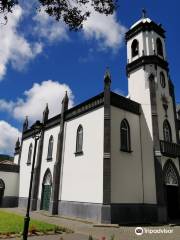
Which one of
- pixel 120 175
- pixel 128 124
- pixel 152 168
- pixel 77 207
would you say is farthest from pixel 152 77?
pixel 77 207

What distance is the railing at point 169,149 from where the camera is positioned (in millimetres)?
21469

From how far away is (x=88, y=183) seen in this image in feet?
65.7

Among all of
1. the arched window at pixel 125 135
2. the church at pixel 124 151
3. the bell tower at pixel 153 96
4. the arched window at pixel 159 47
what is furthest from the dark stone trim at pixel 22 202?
the arched window at pixel 159 47

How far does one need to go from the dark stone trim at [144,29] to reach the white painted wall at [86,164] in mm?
11370

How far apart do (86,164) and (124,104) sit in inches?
245

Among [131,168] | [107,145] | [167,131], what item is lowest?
[131,168]

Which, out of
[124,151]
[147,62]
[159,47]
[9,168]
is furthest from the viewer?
[9,168]

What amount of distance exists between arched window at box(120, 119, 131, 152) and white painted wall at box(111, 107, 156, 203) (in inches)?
14.7

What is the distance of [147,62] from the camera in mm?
25031

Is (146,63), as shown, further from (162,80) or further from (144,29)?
(144,29)

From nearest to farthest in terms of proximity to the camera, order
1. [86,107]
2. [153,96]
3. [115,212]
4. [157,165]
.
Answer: [115,212] → [157,165] → [86,107] → [153,96]

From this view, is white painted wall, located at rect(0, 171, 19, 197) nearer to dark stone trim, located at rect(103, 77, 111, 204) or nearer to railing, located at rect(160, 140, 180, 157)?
dark stone trim, located at rect(103, 77, 111, 204)

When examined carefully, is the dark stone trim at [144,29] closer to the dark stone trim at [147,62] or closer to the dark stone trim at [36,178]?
the dark stone trim at [147,62]

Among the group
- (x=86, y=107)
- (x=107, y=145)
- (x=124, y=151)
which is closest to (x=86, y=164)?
(x=107, y=145)
